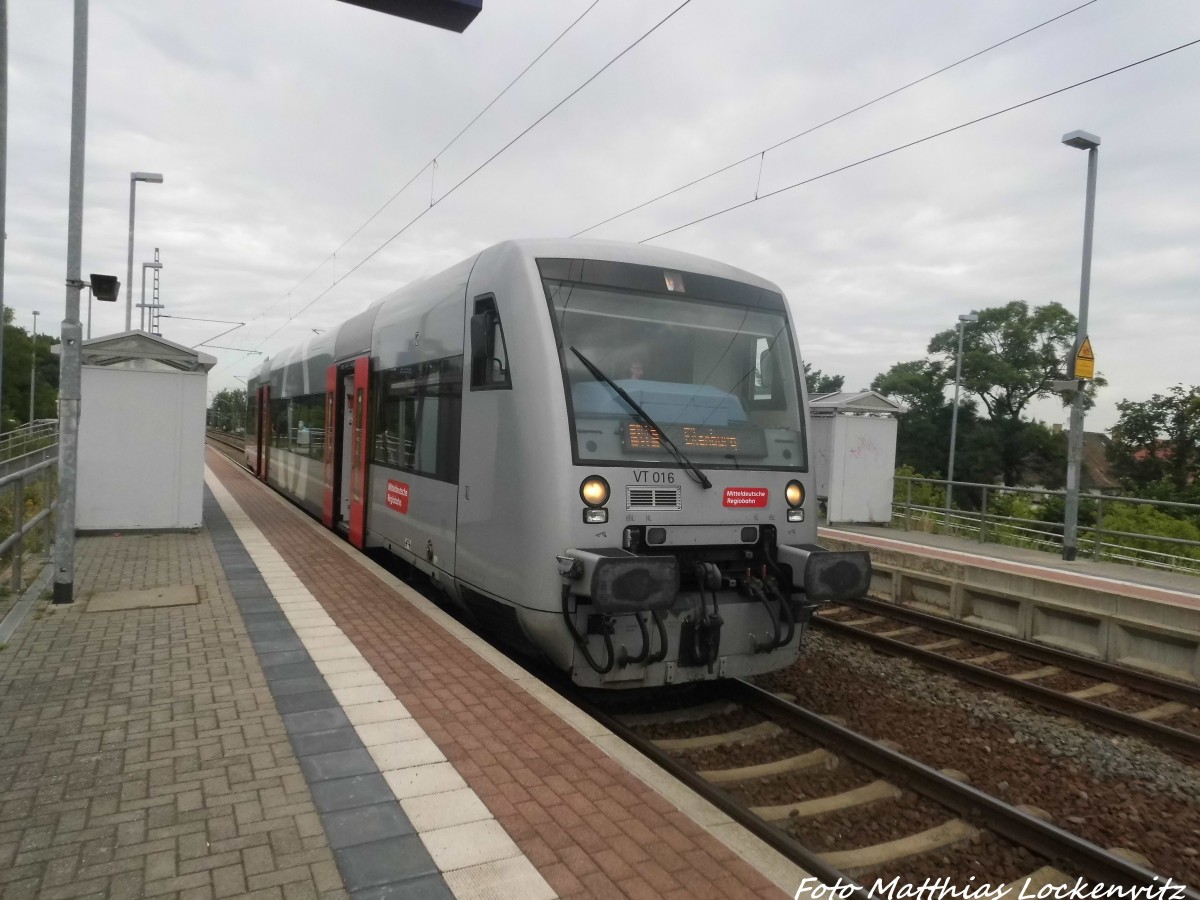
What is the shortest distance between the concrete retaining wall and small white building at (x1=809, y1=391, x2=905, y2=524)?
5.53m

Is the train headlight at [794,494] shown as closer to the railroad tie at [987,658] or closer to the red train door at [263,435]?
the railroad tie at [987,658]

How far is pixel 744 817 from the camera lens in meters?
4.10

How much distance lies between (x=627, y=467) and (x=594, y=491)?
282 millimetres

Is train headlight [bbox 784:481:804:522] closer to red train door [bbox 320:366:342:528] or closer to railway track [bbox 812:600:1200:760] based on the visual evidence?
railway track [bbox 812:600:1200:760]

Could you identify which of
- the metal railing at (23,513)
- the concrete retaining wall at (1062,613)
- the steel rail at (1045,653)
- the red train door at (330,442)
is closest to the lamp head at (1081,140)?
the concrete retaining wall at (1062,613)

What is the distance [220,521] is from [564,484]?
9355 millimetres

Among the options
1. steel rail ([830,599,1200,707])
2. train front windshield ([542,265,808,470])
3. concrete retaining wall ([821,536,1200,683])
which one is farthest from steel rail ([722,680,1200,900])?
concrete retaining wall ([821,536,1200,683])

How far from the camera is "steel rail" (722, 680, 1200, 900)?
395 cm

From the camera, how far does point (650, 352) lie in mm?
6086

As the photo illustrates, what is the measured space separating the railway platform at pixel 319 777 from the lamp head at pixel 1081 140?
13.1m

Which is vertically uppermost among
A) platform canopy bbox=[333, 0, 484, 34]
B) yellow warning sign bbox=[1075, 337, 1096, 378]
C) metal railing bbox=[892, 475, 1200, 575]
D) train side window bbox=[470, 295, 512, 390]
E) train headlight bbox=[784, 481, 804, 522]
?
platform canopy bbox=[333, 0, 484, 34]

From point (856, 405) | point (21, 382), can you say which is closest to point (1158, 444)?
point (856, 405)

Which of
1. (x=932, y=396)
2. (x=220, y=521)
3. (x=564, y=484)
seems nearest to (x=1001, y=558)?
(x=564, y=484)

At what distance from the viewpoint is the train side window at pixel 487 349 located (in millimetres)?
5992
